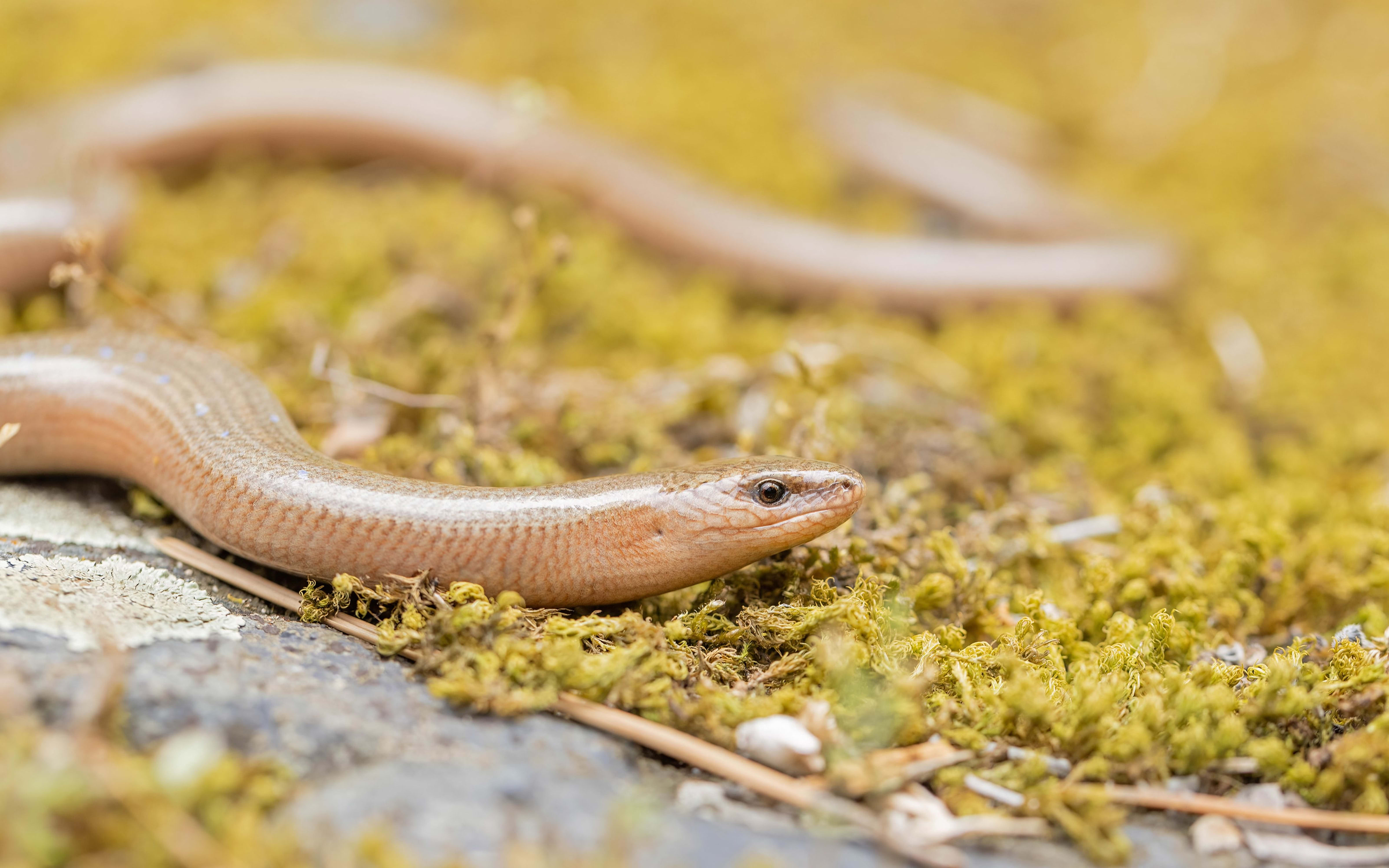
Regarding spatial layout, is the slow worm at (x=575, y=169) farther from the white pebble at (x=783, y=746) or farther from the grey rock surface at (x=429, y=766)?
the white pebble at (x=783, y=746)

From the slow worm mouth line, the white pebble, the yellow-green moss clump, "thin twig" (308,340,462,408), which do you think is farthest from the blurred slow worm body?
the white pebble

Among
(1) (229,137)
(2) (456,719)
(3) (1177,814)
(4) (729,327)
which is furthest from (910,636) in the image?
(1) (229,137)

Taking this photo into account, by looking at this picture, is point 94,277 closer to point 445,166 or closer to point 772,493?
point 772,493

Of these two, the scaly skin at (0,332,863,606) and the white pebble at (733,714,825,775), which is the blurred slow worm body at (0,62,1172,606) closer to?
the scaly skin at (0,332,863,606)

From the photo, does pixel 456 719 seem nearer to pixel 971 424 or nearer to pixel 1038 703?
pixel 1038 703

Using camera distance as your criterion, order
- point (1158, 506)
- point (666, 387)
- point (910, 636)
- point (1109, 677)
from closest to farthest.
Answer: point (1109, 677), point (910, 636), point (1158, 506), point (666, 387)

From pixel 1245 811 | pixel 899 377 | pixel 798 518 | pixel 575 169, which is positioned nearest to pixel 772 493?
pixel 798 518
